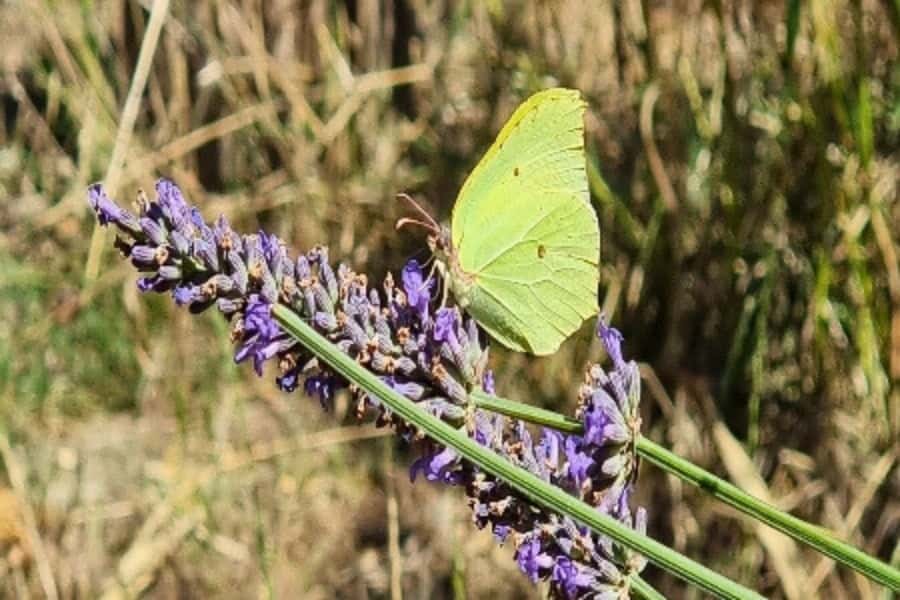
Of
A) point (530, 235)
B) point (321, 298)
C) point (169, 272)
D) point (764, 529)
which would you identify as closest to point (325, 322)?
point (321, 298)

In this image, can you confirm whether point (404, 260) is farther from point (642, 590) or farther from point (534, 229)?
point (642, 590)

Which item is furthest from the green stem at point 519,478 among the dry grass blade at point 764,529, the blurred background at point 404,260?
the dry grass blade at point 764,529

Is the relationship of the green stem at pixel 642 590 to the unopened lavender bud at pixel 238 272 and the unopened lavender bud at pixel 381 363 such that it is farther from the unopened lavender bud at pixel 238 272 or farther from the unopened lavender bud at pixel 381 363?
the unopened lavender bud at pixel 238 272

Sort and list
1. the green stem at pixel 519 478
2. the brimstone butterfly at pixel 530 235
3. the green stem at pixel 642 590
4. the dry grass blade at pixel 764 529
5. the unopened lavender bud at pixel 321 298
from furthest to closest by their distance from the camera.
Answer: the dry grass blade at pixel 764 529, the brimstone butterfly at pixel 530 235, the unopened lavender bud at pixel 321 298, the green stem at pixel 642 590, the green stem at pixel 519 478

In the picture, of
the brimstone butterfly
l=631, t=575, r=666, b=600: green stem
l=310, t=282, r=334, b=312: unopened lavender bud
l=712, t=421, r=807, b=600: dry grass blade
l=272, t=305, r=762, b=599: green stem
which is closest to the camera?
l=272, t=305, r=762, b=599: green stem

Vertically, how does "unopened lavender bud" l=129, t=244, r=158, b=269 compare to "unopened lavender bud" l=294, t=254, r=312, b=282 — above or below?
above

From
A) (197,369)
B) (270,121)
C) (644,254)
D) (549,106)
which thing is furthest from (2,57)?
(549,106)

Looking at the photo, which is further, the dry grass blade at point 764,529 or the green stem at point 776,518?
the dry grass blade at point 764,529

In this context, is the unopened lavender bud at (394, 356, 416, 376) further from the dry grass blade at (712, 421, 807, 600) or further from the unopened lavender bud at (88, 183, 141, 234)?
the dry grass blade at (712, 421, 807, 600)

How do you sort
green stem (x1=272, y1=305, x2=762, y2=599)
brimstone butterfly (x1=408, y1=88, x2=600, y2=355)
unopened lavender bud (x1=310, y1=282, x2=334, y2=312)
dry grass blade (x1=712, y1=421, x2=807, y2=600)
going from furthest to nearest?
dry grass blade (x1=712, y1=421, x2=807, y2=600) < brimstone butterfly (x1=408, y1=88, x2=600, y2=355) < unopened lavender bud (x1=310, y1=282, x2=334, y2=312) < green stem (x1=272, y1=305, x2=762, y2=599)

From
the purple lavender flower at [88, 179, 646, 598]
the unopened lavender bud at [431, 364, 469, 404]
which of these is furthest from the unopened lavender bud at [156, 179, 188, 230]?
the unopened lavender bud at [431, 364, 469, 404]
